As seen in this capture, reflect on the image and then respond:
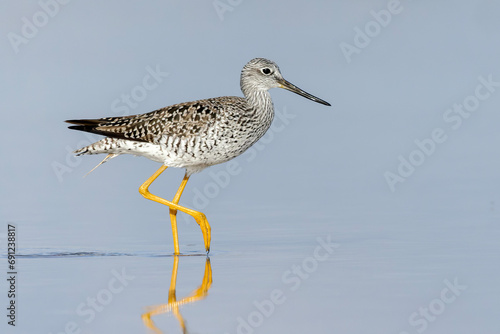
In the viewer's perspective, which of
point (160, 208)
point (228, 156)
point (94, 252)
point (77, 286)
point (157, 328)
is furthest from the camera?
point (160, 208)

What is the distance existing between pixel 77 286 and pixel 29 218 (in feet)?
12.3

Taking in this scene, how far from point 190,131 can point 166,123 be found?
0.40 m

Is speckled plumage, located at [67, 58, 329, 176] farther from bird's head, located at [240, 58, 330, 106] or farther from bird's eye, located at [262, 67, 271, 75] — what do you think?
bird's eye, located at [262, 67, 271, 75]

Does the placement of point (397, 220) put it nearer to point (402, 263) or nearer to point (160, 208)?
point (402, 263)

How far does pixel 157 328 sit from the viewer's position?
28.0 feet

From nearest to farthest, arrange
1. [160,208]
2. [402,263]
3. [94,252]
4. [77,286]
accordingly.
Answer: [77,286] < [402,263] < [94,252] < [160,208]

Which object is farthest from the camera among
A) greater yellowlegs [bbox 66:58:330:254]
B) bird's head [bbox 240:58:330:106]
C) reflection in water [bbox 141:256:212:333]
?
bird's head [bbox 240:58:330:106]

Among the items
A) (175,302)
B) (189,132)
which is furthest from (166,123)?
(175,302)

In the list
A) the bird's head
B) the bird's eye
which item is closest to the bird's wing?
the bird's head

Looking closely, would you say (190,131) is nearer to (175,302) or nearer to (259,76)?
(259,76)

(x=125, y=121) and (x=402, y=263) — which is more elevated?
(x=125, y=121)

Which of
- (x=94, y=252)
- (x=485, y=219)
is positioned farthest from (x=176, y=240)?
(x=485, y=219)

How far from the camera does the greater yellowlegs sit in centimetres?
1288

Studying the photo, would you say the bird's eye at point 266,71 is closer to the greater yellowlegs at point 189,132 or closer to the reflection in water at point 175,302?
the greater yellowlegs at point 189,132
